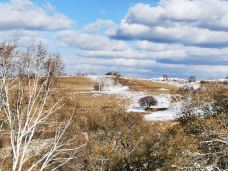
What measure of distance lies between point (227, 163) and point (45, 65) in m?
17.2

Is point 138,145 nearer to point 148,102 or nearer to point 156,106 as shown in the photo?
point 148,102

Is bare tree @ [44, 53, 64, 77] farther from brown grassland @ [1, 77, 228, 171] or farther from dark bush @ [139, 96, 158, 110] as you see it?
dark bush @ [139, 96, 158, 110]

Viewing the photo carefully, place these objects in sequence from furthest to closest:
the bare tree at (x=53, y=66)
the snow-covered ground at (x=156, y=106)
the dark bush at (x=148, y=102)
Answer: the dark bush at (x=148, y=102), the snow-covered ground at (x=156, y=106), the bare tree at (x=53, y=66)

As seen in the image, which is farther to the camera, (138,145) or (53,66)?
(138,145)

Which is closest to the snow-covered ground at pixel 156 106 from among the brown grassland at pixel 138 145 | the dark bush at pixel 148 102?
the dark bush at pixel 148 102

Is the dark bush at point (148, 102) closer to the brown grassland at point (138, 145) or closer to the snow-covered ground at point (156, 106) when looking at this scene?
the snow-covered ground at point (156, 106)

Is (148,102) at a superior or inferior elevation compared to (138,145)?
inferior

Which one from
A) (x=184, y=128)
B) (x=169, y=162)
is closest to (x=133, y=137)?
(x=184, y=128)

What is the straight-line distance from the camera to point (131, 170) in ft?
179

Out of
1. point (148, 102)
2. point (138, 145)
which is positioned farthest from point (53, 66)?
point (148, 102)

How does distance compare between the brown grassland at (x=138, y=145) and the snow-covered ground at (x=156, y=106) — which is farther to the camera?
the snow-covered ground at (x=156, y=106)

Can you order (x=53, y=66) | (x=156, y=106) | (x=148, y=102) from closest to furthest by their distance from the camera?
(x=53, y=66) → (x=148, y=102) → (x=156, y=106)

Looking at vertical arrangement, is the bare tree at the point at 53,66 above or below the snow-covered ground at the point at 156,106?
above

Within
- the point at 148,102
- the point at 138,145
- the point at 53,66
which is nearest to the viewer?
the point at 53,66
